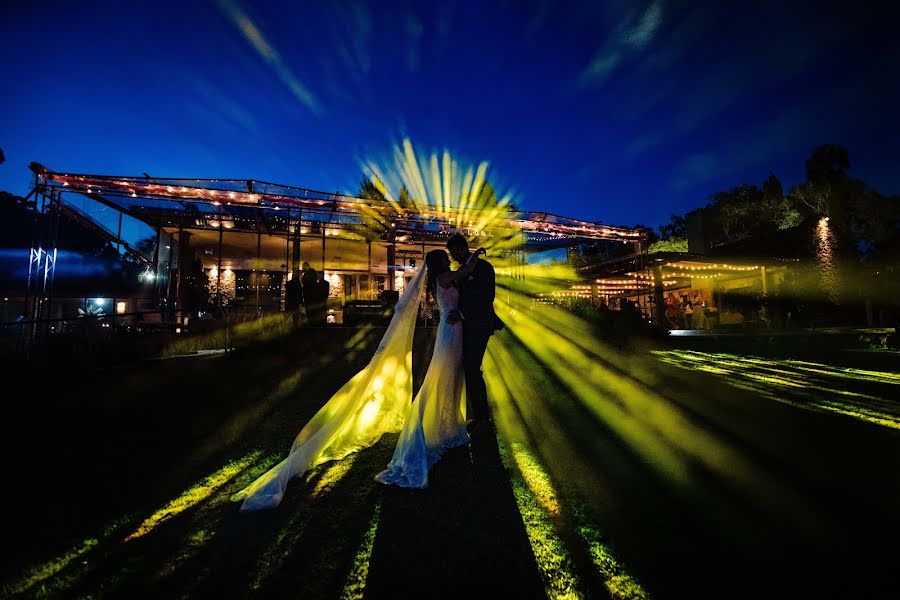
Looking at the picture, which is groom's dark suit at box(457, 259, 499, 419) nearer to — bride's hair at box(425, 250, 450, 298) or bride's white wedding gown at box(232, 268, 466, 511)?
bride's white wedding gown at box(232, 268, 466, 511)

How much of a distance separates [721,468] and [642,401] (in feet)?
7.75

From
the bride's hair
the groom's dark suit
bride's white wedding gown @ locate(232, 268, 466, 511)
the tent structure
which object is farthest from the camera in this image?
the tent structure

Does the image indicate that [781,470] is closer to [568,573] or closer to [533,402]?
[568,573]

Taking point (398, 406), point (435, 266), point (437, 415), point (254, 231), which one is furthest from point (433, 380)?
point (254, 231)

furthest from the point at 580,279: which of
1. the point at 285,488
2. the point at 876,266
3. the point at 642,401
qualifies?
the point at 285,488

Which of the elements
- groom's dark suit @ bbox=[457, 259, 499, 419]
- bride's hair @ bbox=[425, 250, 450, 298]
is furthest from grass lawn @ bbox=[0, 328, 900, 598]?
bride's hair @ bbox=[425, 250, 450, 298]

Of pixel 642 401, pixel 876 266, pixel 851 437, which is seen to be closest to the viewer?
pixel 851 437

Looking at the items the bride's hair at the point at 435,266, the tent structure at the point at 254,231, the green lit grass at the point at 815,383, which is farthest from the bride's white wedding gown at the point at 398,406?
the tent structure at the point at 254,231

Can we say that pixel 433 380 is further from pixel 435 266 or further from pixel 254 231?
pixel 254 231

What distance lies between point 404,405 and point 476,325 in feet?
3.92

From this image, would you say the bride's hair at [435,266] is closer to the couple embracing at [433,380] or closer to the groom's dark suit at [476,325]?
the couple embracing at [433,380]

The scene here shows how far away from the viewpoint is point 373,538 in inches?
78.0

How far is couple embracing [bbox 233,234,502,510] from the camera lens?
3.27 m

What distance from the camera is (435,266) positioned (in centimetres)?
386
